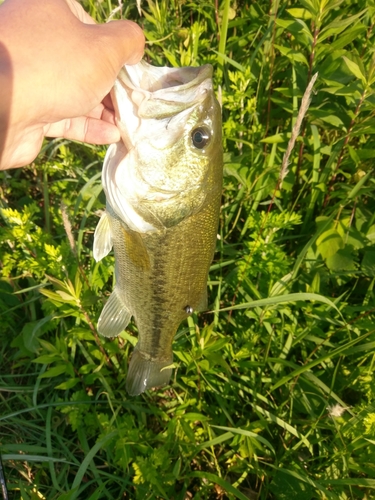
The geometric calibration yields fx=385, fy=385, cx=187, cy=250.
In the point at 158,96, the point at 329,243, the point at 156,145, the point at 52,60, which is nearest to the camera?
the point at 52,60

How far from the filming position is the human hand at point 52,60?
1556 mm

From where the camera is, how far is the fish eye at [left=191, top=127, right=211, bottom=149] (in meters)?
1.80

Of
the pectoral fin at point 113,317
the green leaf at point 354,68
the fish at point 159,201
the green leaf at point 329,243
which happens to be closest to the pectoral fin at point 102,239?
the fish at point 159,201

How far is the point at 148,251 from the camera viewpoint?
2.02m

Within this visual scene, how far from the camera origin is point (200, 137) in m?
1.81

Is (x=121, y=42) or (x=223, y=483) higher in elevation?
(x=121, y=42)

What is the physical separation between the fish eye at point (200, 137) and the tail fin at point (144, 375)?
4.18ft

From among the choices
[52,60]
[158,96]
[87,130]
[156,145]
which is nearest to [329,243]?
[156,145]

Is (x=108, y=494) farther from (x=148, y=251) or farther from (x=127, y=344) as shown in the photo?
(x=148, y=251)

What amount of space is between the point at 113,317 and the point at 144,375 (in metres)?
0.40

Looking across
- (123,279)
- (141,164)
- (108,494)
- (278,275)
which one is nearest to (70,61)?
A: (141,164)

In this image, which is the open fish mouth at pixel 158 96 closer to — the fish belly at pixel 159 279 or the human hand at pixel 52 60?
the human hand at pixel 52 60

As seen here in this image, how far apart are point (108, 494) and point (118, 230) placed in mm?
1620

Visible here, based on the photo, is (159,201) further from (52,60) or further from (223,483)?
(223,483)
